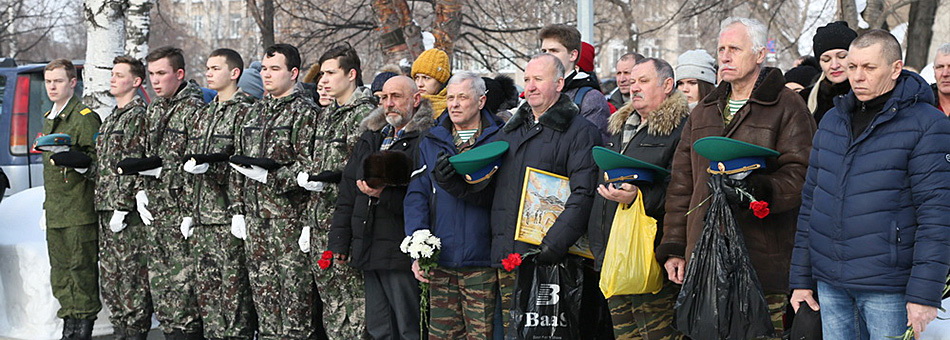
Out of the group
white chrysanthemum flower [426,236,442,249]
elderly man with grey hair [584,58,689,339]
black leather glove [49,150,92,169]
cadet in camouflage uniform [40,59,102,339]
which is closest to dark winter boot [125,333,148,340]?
cadet in camouflage uniform [40,59,102,339]

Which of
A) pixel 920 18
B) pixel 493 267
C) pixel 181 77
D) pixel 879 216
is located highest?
pixel 920 18

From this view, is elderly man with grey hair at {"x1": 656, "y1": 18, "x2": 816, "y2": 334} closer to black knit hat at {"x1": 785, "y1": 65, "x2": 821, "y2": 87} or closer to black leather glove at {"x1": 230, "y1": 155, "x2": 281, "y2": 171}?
black knit hat at {"x1": 785, "y1": 65, "x2": 821, "y2": 87}

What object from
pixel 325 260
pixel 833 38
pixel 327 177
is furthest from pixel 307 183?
pixel 833 38

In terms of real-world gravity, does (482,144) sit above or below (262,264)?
above

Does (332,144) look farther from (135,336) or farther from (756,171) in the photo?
(756,171)

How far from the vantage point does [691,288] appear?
467cm

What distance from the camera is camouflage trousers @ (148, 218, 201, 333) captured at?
750cm

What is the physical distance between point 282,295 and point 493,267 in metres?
1.80

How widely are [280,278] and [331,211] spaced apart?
583mm

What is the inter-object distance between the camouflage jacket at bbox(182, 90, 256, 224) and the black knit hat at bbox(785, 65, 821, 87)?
380cm

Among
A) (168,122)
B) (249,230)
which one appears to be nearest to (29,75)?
(168,122)

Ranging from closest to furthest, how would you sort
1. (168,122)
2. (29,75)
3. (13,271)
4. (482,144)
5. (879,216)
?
1. (879,216)
2. (482,144)
3. (168,122)
4. (13,271)
5. (29,75)

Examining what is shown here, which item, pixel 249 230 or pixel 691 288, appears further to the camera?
pixel 249 230

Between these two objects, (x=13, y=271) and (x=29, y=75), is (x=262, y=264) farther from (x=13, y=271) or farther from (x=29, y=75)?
(x=29, y=75)
